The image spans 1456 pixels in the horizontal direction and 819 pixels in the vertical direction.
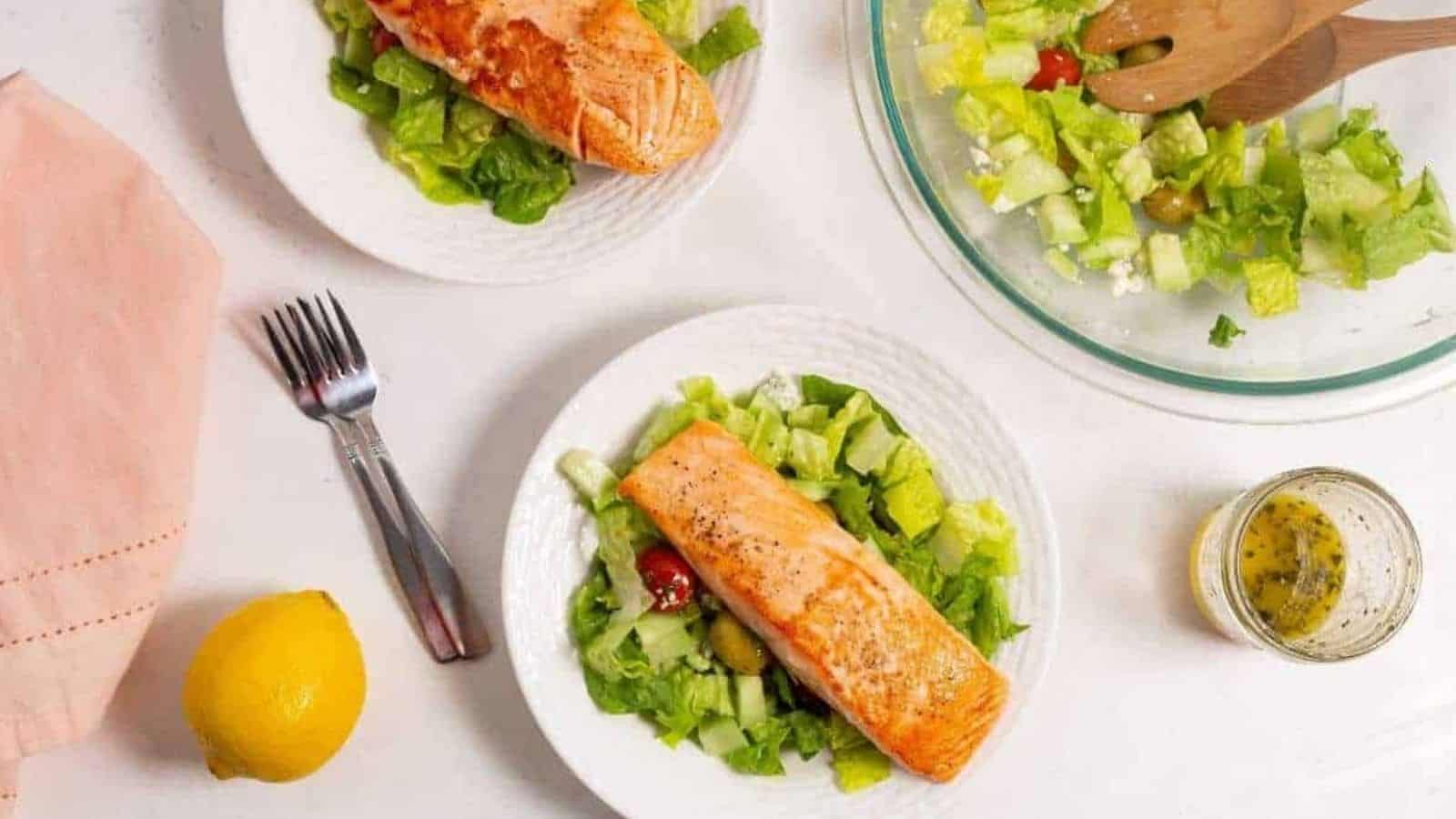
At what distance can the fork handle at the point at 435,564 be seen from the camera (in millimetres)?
1838

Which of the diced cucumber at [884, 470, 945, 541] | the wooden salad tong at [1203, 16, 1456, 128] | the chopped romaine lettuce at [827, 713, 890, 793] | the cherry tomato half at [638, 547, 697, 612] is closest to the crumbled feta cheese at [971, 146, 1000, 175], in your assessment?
the wooden salad tong at [1203, 16, 1456, 128]

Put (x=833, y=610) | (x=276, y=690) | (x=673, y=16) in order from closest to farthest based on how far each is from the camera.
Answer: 1. (x=276, y=690)
2. (x=833, y=610)
3. (x=673, y=16)

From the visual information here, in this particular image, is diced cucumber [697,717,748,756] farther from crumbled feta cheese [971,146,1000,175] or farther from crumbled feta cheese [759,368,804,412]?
crumbled feta cheese [971,146,1000,175]

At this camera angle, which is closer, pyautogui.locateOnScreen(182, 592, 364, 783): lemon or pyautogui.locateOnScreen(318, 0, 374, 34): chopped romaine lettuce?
pyautogui.locateOnScreen(182, 592, 364, 783): lemon

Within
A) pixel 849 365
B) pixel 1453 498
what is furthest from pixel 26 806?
pixel 1453 498

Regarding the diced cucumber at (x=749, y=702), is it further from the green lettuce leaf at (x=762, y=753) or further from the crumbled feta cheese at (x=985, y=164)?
the crumbled feta cheese at (x=985, y=164)

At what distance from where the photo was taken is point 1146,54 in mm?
1849

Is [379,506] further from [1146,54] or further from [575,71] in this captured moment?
[1146,54]

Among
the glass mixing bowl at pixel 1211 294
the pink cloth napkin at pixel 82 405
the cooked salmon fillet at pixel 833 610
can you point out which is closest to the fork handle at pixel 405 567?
the pink cloth napkin at pixel 82 405

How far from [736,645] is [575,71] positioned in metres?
0.82

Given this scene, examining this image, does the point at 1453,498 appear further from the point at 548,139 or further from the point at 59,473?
the point at 59,473

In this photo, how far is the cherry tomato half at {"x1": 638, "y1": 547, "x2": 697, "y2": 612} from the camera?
5.91ft

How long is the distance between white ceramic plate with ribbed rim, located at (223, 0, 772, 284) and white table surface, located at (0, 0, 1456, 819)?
55 mm

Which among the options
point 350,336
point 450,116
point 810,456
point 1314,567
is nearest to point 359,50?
point 450,116
